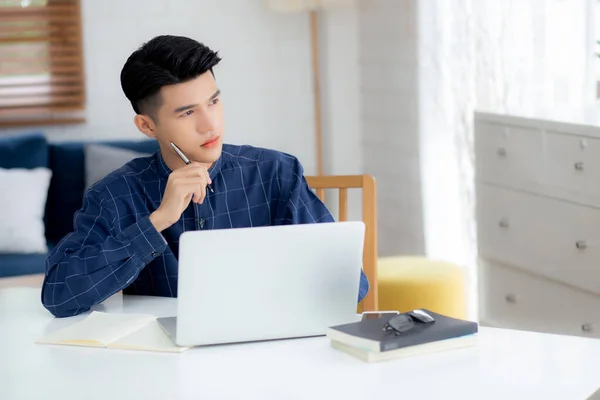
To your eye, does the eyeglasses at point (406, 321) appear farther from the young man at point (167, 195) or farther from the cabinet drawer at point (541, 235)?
the cabinet drawer at point (541, 235)

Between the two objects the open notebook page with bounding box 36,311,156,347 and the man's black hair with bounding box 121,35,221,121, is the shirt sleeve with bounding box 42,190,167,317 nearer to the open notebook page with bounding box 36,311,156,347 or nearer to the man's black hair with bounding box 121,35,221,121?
the open notebook page with bounding box 36,311,156,347

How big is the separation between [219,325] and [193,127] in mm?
491

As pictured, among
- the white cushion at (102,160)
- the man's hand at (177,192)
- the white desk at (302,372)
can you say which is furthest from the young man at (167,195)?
the white cushion at (102,160)

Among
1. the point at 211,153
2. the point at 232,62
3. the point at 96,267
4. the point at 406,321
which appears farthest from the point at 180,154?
the point at 232,62

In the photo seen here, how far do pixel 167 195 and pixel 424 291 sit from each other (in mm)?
1616

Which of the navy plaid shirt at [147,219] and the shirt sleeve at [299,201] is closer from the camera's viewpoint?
the navy plaid shirt at [147,219]

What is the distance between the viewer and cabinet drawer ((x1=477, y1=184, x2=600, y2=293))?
2916 mm

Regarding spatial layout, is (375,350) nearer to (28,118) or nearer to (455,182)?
(455,182)

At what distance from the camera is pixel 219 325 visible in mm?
1578

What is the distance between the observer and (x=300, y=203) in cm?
211

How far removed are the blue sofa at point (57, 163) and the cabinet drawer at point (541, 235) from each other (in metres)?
1.48

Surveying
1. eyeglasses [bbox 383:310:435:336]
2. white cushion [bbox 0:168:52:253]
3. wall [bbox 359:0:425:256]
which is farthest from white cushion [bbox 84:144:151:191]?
eyeglasses [bbox 383:310:435:336]

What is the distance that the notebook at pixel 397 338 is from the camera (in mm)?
1484

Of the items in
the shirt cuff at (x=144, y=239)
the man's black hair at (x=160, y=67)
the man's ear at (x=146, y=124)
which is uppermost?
the man's black hair at (x=160, y=67)
